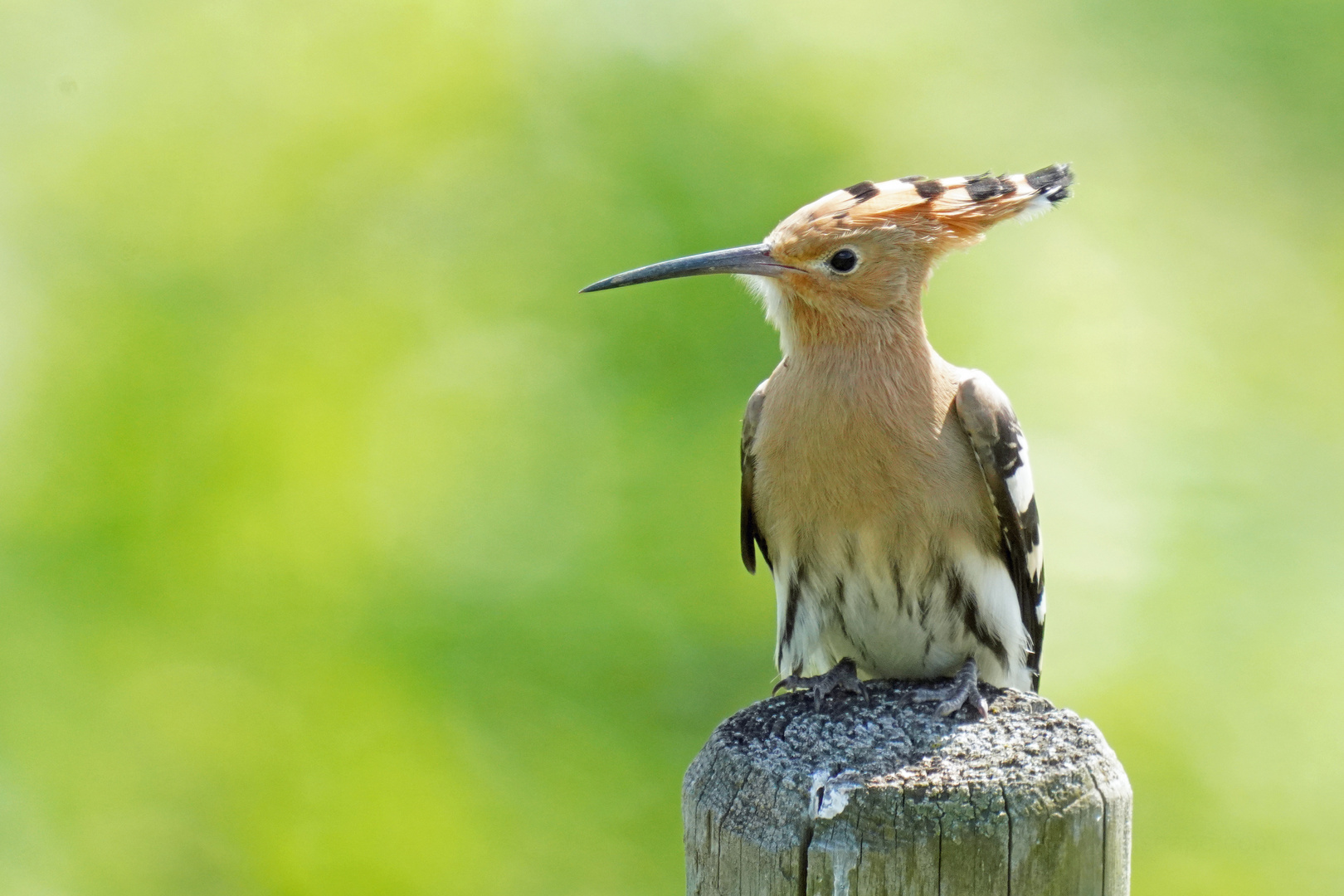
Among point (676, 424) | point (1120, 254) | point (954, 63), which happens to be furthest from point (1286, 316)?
point (676, 424)

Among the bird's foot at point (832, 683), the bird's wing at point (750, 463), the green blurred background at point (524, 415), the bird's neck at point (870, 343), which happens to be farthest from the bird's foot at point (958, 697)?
the green blurred background at point (524, 415)

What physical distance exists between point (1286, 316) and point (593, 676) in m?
3.75

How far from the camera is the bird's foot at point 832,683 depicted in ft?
8.39

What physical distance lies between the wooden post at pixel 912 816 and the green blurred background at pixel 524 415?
2.88 meters

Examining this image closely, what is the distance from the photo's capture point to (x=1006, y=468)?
3242 millimetres

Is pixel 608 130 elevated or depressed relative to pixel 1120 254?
elevated

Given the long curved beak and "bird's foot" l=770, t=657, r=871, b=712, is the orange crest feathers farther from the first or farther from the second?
"bird's foot" l=770, t=657, r=871, b=712

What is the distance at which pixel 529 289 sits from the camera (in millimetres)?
5953

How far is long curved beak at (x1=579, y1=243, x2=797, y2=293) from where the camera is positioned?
315 centimetres

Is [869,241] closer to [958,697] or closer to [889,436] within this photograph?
[889,436]

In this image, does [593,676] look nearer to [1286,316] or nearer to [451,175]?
[451,175]

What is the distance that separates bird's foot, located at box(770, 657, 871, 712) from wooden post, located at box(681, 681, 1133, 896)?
1.01 ft

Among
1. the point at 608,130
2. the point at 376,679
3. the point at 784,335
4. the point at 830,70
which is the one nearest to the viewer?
the point at 784,335

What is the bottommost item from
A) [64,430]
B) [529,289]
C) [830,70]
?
[64,430]
